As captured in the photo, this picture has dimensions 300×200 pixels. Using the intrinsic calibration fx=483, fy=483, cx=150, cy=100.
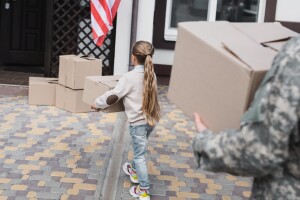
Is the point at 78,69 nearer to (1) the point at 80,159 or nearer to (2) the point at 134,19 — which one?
(1) the point at 80,159

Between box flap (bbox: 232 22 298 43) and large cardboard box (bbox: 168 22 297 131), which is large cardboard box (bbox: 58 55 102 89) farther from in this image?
box flap (bbox: 232 22 298 43)

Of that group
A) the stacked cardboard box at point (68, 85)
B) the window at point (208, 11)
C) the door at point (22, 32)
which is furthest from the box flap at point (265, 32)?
the door at point (22, 32)

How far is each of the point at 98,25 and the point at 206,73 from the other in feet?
18.2

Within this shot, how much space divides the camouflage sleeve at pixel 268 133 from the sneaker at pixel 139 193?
8.23ft

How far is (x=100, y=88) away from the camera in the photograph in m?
4.38

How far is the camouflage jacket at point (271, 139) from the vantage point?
5.05 ft

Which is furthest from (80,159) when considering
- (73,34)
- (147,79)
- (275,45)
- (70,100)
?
(73,34)

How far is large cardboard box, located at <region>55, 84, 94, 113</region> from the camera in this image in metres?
6.59

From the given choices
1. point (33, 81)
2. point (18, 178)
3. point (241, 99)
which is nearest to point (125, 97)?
point (18, 178)

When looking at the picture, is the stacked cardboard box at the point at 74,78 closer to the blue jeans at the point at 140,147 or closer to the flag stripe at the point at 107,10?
the flag stripe at the point at 107,10

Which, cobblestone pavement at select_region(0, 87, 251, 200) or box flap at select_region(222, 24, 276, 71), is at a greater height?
box flap at select_region(222, 24, 276, 71)

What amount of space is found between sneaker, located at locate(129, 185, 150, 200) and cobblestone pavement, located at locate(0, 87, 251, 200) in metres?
0.09

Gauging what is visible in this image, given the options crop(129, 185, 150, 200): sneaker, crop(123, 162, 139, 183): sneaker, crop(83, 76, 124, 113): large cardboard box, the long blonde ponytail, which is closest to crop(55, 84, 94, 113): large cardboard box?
crop(83, 76, 124, 113): large cardboard box

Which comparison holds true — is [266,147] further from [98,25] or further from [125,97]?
[98,25]
